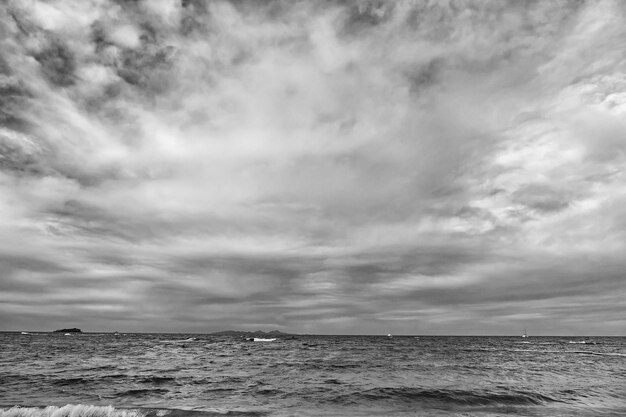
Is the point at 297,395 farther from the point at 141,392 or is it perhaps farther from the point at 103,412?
the point at 103,412

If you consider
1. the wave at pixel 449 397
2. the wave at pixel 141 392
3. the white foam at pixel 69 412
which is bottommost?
the wave at pixel 449 397

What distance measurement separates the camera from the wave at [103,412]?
17.5 m

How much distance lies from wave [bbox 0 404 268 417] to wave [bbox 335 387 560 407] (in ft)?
24.2

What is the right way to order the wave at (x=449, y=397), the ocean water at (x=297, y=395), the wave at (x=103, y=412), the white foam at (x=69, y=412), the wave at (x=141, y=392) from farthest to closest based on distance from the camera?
the wave at (x=141, y=392), the wave at (x=449, y=397), the ocean water at (x=297, y=395), the wave at (x=103, y=412), the white foam at (x=69, y=412)

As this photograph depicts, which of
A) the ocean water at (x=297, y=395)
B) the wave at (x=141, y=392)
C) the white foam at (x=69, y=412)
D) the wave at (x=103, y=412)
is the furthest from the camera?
the wave at (x=141, y=392)

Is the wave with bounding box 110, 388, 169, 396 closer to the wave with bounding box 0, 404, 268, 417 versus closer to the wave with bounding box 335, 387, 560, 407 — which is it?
the wave with bounding box 0, 404, 268, 417

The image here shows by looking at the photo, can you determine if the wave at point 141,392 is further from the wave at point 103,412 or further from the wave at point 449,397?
the wave at point 449,397

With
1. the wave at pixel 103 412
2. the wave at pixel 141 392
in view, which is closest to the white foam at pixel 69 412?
the wave at pixel 103 412

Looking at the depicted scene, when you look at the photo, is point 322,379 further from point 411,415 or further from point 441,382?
point 411,415

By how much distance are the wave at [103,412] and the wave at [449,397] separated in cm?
737

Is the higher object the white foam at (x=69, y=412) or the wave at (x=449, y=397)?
the white foam at (x=69, y=412)

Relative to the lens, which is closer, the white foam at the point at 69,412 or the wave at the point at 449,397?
the white foam at the point at 69,412

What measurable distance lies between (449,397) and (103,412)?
762 inches

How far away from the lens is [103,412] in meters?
18.3
